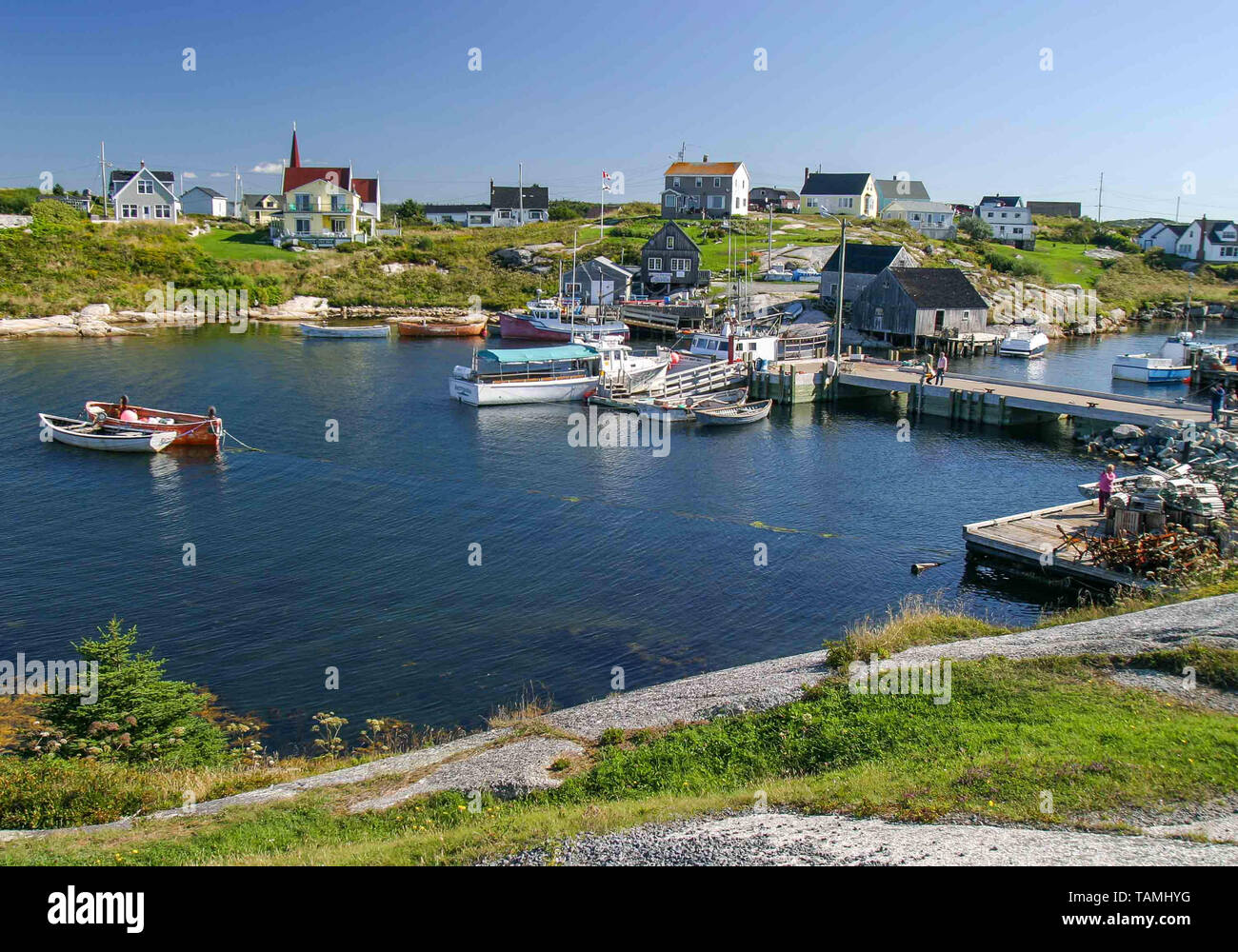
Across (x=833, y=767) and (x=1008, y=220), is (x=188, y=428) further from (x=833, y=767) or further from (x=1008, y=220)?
(x=1008, y=220)

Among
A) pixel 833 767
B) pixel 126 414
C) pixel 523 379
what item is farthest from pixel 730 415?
pixel 833 767

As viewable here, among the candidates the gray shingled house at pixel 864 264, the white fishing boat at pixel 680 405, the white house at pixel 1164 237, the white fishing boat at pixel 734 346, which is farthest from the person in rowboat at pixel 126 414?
the white house at pixel 1164 237

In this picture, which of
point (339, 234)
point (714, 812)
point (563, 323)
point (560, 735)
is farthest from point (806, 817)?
point (339, 234)

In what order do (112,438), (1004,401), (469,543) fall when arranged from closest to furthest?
(469,543) < (112,438) < (1004,401)

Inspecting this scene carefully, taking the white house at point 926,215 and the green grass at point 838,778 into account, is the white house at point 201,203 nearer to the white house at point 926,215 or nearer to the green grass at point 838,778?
the white house at point 926,215

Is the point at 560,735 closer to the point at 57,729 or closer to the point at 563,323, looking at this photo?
the point at 57,729
